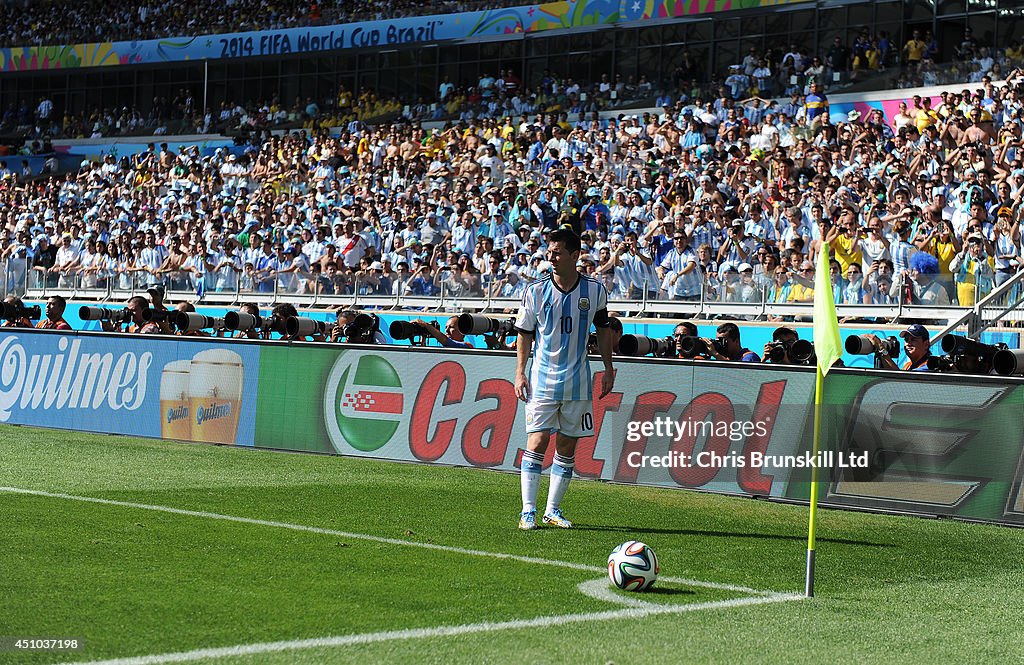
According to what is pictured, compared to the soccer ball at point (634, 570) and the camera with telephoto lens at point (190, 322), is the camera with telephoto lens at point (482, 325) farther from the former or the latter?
the soccer ball at point (634, 570)

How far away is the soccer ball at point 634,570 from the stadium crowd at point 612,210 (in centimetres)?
966

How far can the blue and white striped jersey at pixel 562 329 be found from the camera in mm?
9477

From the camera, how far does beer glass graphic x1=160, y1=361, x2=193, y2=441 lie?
16.0m

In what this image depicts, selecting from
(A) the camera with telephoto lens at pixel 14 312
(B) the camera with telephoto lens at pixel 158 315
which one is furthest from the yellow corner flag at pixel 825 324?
(A) the camera with telephoto lens at pixel 14 312

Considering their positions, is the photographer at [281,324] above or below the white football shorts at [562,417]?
above

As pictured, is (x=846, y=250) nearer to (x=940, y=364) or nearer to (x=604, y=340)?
(x=940, y=364)

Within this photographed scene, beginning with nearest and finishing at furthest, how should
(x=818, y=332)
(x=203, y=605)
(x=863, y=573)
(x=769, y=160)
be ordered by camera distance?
(x=203, y=605) < (x=818, y=332) < (x=863, y=573) < (x=769, y=160)

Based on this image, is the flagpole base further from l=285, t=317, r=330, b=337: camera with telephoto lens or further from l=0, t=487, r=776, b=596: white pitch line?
l=285, t=317, r=330, b=337: camera with telephoto lens

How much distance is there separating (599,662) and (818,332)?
2.41 meters

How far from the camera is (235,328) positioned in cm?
1712

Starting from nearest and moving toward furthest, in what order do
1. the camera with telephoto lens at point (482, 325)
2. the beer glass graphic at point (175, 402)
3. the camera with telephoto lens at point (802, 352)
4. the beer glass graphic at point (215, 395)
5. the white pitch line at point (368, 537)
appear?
the white pitch line at point (368, 537)
the camera with telephoto lens at point (802, 352)
the camera with telephoto lens at point (482, 325)
the beer glass graphic at point (215, 395)
the beer glass graphic at point (175, 402)

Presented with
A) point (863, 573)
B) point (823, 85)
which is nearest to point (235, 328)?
point (863, 573)

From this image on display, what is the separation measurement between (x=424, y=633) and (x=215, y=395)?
33.8ft

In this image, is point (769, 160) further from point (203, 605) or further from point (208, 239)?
point (203, 605)
